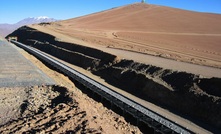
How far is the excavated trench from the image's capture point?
18.0 metres

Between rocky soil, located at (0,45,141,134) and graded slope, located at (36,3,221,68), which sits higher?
graded slope, located at (36,3,221,68)

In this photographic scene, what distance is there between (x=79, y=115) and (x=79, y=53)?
2578cm

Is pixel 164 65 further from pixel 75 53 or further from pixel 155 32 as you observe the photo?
pixel 155 32

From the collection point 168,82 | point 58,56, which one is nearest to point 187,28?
point 58,56

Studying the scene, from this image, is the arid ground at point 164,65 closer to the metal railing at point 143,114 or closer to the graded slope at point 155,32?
the graded slope at point 155,32

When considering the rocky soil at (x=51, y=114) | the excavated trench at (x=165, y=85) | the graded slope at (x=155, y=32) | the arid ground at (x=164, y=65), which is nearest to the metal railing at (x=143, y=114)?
the rocky soil at (x=51, y=114)

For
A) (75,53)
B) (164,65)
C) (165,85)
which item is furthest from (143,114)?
(75,53)

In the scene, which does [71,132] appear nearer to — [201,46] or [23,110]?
[23,110]

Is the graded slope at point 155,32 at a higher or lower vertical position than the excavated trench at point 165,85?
higher

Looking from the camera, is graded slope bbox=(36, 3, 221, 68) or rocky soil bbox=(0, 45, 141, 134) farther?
graded slope bbox=(36, 3, 221, 68)

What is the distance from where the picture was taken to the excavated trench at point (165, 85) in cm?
1798

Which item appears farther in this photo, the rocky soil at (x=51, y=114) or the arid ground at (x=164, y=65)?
the arid ground at (x=164, y=65)

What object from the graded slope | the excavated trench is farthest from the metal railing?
the graded slope

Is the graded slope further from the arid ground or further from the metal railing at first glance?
the metal railing
